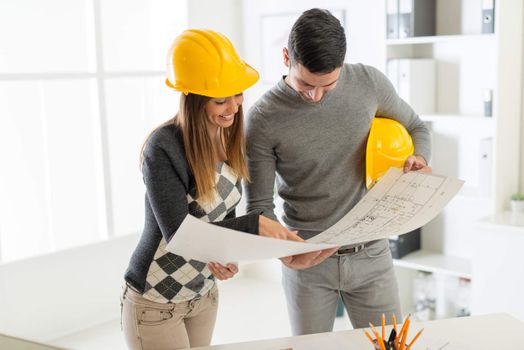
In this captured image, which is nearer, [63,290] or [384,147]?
[384,147]

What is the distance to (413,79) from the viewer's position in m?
3.55

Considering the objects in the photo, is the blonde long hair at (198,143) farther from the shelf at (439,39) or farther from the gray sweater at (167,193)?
the shelf at (439,39)

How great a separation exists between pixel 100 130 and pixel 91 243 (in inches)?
25.9

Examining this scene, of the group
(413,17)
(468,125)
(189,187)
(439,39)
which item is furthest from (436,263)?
(189,187)

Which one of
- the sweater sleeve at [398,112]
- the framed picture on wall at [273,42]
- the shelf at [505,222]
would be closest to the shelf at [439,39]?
the shelf at [505,222]

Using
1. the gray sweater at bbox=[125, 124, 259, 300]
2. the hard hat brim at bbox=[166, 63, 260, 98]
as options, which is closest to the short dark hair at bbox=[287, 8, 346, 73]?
the hard hat brim at bbox=[166, 63, 260, 98]

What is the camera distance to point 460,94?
12.0 feet

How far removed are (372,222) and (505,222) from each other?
67.2 inches

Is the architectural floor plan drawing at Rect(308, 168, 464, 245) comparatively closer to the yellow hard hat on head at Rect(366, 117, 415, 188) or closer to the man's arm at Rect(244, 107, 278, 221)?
the yellow hard hat on head at Rect(366, 117, 415, 188)

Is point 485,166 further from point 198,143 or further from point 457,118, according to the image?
point 198,143

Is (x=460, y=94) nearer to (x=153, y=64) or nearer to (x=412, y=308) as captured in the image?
(x=412, y=308)

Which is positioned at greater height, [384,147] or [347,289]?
[384,147]

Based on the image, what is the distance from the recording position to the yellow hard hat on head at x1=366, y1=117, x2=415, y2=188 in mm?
1934

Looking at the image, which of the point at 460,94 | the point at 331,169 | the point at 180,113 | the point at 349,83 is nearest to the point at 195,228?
the point at 180,113
